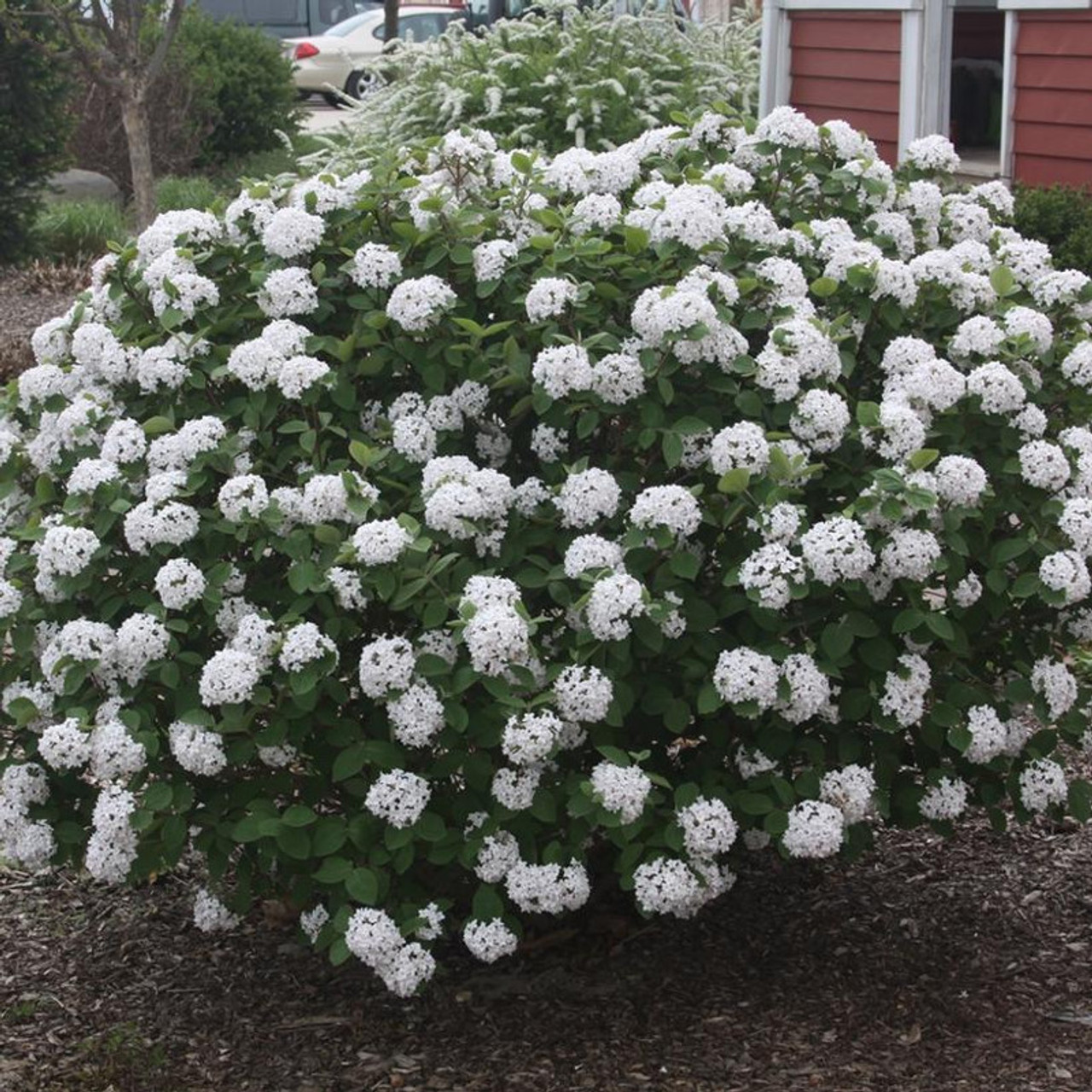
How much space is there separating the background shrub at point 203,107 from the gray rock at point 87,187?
0.34m

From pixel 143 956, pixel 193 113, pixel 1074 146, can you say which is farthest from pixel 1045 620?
pixel 193 113

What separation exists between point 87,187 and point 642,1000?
14.1 m

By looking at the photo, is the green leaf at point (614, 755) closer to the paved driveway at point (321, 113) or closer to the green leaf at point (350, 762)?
the green leaf at point (350, 762)

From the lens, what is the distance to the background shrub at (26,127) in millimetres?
12547

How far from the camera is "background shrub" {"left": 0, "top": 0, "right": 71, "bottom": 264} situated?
1255cm

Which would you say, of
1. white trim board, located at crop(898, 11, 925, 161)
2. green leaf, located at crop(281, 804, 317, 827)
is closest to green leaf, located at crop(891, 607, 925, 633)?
green leaf, located at crop(281, 804, 317, 827)

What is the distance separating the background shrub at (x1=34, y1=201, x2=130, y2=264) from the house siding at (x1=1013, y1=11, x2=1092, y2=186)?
667 centimetres

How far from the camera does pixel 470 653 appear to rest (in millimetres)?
2982

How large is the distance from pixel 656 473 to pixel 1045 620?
76 centimetres

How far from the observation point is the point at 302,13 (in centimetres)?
3080

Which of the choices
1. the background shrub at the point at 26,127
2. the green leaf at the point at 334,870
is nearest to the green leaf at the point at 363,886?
the green leaf at the point at 334,870

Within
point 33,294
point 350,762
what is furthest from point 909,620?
point 33,294

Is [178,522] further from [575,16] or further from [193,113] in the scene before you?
[193,113]

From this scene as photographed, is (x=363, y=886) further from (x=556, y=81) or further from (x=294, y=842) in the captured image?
(x=556, y=81)
